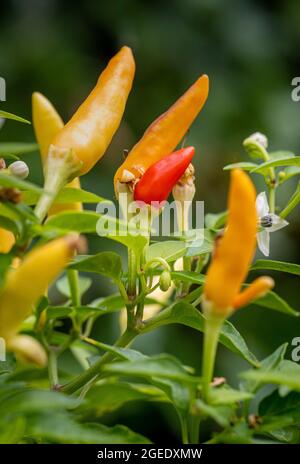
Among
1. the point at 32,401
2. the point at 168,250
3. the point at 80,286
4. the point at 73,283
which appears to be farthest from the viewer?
the point at 80,286

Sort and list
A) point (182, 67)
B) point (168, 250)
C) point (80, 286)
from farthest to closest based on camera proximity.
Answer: point (182, 67), point (80, 286), point (168, 250)

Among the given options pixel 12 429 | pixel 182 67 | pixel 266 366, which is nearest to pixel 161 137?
pixel 266 366

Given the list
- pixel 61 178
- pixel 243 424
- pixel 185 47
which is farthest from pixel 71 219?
pixel 185 47

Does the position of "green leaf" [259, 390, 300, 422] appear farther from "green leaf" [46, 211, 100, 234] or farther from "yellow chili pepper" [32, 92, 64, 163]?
"yellow chili pepper" [32, 92, 64, 163]

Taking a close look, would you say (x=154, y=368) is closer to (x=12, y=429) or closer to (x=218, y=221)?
(x=12, y=429)

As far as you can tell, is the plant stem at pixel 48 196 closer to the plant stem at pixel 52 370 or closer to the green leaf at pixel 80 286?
the plant stem at pixel 52 370

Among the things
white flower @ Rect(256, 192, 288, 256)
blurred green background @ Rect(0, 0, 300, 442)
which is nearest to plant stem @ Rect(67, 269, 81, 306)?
white flower @ Rect(256, 192, 288, 256)
